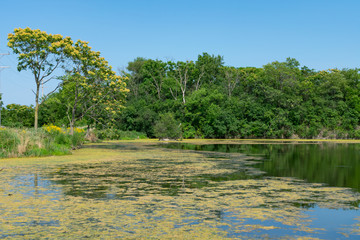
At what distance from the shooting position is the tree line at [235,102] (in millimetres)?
59656

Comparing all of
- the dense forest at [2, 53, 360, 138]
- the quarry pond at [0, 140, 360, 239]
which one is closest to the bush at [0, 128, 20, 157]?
the quarry pond at [0, 140, 360, 239]

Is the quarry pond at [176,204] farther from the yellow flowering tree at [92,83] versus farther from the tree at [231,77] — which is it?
the tree at [231,77]

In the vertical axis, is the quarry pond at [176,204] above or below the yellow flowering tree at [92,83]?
below

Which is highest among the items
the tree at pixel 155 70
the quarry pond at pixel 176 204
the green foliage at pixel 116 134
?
the tree at pixel 155 70

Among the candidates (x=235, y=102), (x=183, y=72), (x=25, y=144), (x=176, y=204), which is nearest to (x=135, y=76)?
(x=183, y=72)

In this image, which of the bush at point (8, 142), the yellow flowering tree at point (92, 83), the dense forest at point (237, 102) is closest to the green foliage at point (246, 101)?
the dense forest at point (237, 102)

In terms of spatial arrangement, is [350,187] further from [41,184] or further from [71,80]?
[71,80]

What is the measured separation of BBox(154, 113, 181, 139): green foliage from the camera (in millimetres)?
49609

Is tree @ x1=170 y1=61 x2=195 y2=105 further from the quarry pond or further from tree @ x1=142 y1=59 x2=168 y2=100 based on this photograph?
the quarry pond

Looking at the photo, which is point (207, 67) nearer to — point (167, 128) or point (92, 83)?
point (167, 128)

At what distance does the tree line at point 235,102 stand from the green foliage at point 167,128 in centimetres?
15

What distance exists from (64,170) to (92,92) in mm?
26022

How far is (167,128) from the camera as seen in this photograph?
50.8m

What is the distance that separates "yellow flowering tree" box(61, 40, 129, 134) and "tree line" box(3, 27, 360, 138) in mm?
8416
